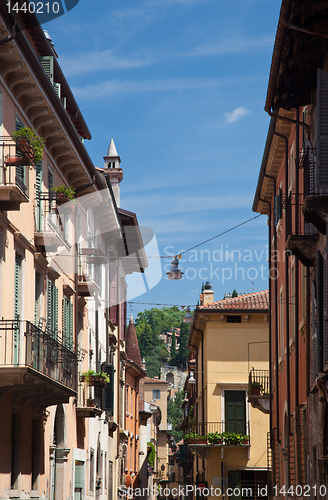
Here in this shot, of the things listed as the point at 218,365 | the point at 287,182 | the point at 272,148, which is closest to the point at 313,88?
the point at 287,182

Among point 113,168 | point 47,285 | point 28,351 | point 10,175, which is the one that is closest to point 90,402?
point 47,285

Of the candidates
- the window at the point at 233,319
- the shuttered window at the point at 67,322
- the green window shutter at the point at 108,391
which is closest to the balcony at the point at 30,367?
the shuttered window at the point at 67,322

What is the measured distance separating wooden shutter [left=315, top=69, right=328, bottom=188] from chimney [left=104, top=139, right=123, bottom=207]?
2530cm

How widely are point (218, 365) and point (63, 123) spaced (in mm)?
20240

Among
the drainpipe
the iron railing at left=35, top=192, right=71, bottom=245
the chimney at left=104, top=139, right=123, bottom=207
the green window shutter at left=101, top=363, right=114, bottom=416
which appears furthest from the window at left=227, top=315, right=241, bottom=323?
the drainpipe

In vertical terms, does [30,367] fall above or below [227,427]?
above

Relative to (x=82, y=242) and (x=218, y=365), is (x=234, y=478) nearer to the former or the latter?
(x=218, y=365)

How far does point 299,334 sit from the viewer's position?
53.7 ft

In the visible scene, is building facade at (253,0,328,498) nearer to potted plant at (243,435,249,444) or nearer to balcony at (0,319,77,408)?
balcony at (0,319,77,408)

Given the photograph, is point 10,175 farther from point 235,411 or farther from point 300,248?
point 235,411

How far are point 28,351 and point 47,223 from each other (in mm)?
4674

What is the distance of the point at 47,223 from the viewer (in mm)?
16719

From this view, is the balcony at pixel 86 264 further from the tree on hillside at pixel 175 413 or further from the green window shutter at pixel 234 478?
the tree on hillside at pixel 175 413

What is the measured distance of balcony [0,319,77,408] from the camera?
11.9 m
